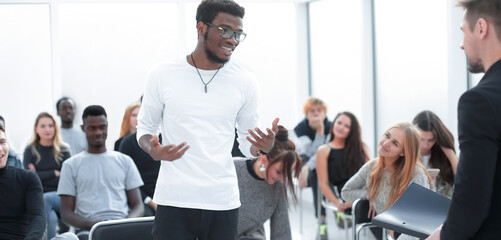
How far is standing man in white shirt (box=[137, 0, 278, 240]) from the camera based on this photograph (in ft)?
7.23

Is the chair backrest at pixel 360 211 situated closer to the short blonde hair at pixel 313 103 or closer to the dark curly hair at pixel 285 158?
the dark curly hair at pixel 285 158

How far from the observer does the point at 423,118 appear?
179 inches

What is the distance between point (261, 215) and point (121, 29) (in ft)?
16.0

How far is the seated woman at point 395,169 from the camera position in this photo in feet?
12.6

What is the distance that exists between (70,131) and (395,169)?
3672mm

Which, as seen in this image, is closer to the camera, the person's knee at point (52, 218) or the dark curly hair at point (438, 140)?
the dark curly hair at point (438, 140)

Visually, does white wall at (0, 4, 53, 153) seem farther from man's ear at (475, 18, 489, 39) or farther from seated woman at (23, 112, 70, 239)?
man's ear at (475, 18, 489, 39)

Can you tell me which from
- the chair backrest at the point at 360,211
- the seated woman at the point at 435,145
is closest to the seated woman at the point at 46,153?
the chair backrest at the point at 360,211

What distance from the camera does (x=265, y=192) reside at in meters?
3.54

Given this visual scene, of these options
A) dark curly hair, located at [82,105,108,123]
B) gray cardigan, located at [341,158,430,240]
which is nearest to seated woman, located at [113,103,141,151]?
dark curly hair, located at [82,105,108,123]

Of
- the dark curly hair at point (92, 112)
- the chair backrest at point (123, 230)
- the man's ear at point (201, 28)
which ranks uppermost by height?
the man's ear at point (201, 28)

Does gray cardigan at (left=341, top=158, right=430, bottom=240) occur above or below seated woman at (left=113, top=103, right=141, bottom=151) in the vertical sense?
below

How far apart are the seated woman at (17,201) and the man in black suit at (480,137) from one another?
2.37 meters

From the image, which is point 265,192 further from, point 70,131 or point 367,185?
point 70,131
